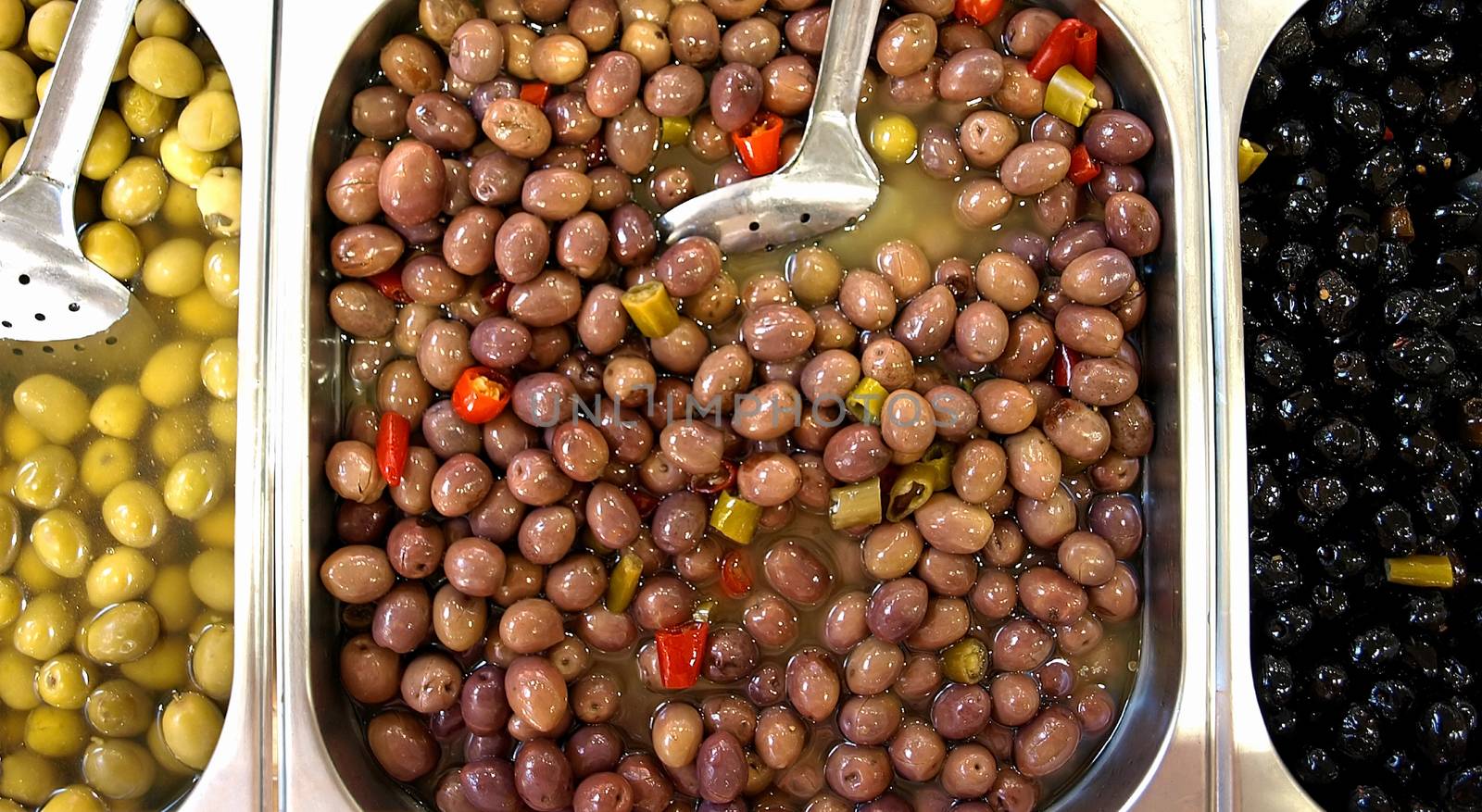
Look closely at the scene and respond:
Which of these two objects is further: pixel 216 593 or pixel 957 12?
pixel 957 12

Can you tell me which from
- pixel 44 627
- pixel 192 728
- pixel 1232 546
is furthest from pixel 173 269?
pixel 1232 546

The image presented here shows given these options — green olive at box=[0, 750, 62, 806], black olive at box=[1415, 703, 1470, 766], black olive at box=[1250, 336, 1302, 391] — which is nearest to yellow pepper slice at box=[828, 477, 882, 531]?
black olive at box=[1250, 336, 1302, 391]

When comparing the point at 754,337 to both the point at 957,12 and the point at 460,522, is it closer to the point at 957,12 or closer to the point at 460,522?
the point at 460,522

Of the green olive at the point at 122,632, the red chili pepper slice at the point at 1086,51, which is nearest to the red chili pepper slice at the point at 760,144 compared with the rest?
the red chili pepper slice at the point at 1086,51

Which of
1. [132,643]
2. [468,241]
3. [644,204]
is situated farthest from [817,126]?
[132,643]

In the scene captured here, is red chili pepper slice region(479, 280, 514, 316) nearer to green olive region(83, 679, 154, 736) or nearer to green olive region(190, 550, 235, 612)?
green olive region(190, 550, 235, 612)

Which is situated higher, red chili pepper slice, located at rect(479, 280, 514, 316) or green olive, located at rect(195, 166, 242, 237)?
green olive, located at rect(195, 166, 242, 237)
